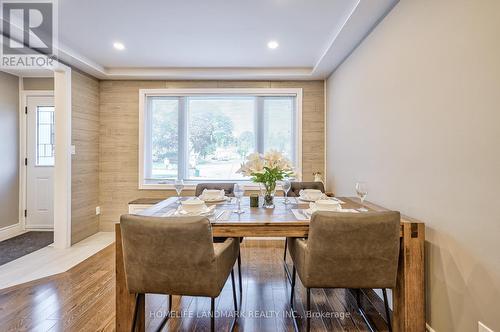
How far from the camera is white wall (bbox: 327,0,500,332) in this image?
121cm

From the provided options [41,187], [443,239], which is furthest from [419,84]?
[41,187]

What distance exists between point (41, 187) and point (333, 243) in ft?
15.3

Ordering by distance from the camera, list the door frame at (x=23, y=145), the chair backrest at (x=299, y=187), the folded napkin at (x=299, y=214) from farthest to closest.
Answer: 1. the door frame at (x=23, y=145)
2. the chair backrest at (x=299, y=187)
3. the folded napkin at (x=299, y=214)

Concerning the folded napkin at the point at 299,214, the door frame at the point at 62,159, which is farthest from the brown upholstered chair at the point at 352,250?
the door frame at the point at 62,159

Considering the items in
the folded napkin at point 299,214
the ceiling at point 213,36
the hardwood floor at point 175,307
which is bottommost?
the hardwood floor at point 175,307

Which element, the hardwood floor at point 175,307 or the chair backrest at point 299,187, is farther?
the chair backrest at point 299,187

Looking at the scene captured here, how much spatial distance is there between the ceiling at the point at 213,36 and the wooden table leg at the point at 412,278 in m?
1.74

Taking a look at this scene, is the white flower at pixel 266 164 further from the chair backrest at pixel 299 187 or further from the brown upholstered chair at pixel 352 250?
the chair backrest at pixel 299 187

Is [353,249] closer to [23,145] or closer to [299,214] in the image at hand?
[299,214]

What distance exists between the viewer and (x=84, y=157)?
3.71m

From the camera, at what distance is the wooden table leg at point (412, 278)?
1.60m

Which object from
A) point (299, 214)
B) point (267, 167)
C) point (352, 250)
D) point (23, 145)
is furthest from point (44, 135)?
point (352, 250)

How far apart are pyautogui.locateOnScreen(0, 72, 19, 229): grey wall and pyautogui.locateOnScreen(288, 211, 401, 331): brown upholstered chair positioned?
456 centimetres

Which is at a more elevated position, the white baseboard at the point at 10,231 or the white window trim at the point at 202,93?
the white window trim at the point at 202,93
